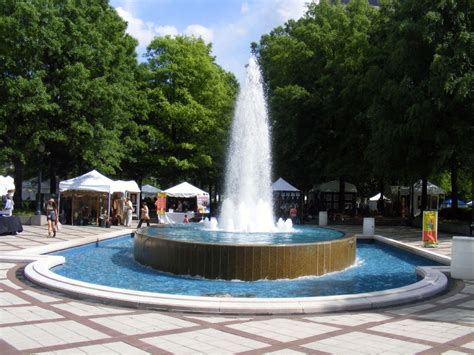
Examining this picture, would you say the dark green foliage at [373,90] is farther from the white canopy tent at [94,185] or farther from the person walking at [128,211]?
the white canopy tent at [94,185]

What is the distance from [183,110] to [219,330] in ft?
109

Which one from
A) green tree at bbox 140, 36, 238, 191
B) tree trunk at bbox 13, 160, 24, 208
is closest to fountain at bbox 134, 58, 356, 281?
tree trunk at bbox 13, 160, 24, 208

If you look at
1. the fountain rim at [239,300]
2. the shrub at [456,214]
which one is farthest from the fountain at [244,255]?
the shrub at [456,214]

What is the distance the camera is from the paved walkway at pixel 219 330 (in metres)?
6.58

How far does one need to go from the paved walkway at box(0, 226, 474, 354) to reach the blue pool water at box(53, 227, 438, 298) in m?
2.59

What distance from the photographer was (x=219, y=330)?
7.57 metres

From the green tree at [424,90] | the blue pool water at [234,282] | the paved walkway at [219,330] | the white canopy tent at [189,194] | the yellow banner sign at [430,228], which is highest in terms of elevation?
the green tree at [424,90]

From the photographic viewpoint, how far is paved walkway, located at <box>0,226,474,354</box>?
6.58m

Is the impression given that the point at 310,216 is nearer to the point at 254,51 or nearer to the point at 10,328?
the point at 254,51

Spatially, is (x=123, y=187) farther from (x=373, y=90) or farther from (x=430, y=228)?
(x=430, y=228)

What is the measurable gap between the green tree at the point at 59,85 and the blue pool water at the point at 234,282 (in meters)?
14.1

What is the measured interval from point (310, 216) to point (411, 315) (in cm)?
2983

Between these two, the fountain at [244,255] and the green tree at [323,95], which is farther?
the green tree at [323,95]

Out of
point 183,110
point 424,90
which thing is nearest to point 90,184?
point 183,110
